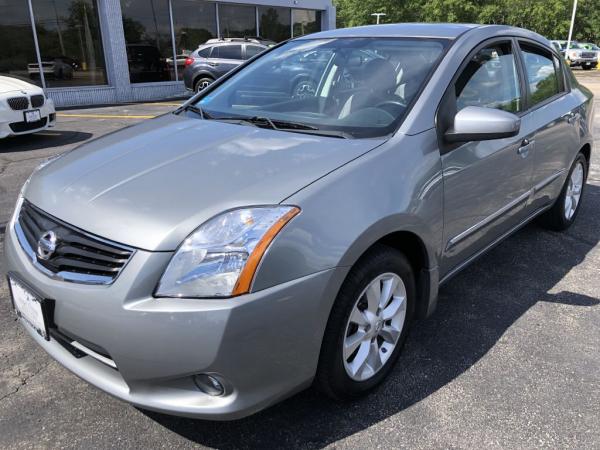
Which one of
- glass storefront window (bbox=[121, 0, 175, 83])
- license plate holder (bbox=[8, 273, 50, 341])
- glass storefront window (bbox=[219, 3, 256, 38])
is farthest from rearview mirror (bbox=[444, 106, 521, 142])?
glass storefront window (bbox=[219, 3, 256, 38])

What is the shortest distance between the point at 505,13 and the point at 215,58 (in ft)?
116

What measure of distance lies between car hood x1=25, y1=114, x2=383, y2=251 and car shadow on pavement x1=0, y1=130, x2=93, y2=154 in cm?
589

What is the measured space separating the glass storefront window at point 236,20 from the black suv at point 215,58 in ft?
11.0

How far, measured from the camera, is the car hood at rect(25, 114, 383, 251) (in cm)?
187

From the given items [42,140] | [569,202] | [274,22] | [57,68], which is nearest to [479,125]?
[569,202]

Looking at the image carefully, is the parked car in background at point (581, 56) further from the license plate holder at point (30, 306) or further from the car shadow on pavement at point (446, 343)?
the license plate holder at point (30, 306)

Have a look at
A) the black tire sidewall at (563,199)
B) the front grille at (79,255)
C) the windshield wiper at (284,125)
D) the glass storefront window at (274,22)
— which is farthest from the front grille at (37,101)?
the glass storefront window at (274,22)

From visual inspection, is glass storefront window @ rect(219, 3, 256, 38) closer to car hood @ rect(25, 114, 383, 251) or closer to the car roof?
the car roof

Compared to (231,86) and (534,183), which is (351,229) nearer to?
(231,86)

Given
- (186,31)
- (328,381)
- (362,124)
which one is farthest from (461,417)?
(186,31)

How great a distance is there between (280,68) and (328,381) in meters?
1.99

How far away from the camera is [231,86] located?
10.8 ft

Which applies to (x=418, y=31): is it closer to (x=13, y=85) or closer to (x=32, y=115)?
(x=32, y=115)

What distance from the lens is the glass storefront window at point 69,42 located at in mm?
13195
